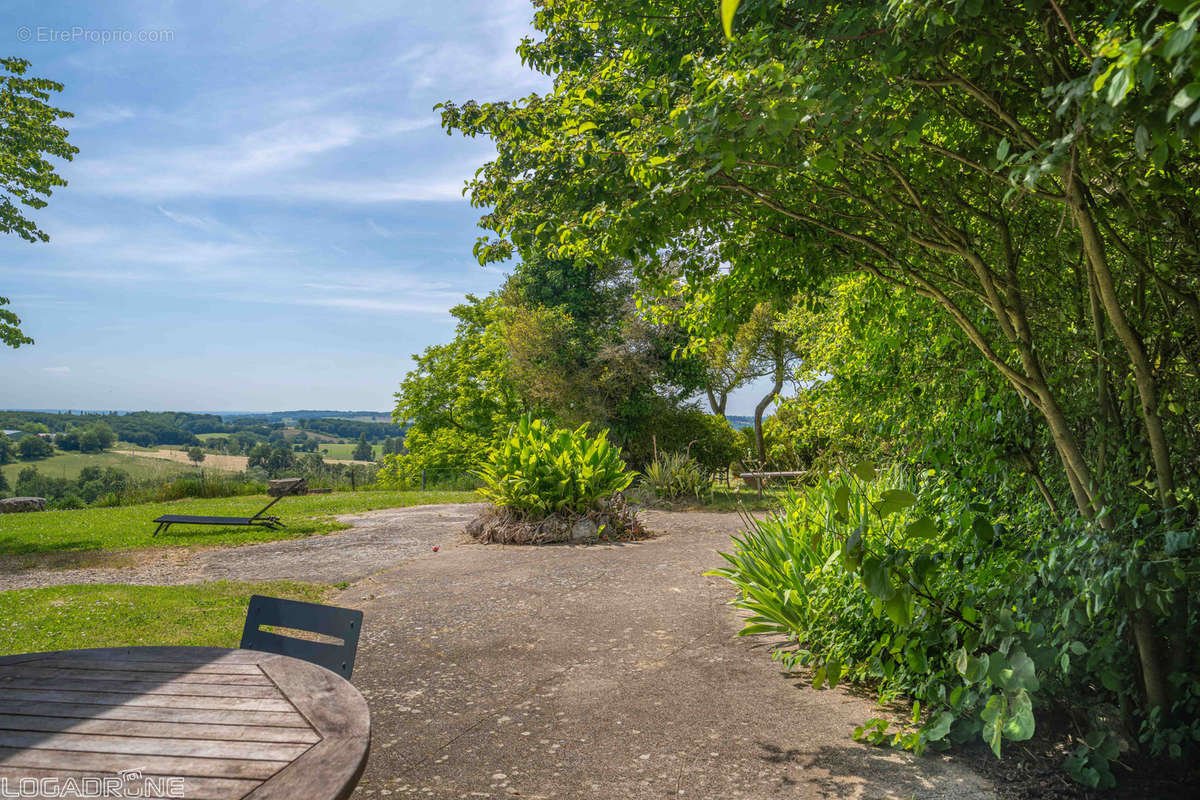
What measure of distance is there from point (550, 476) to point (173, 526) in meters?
6.66

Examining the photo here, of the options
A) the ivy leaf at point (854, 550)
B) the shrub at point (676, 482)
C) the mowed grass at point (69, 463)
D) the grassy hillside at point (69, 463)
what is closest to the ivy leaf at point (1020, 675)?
the ivy leaf at point (854, 550)

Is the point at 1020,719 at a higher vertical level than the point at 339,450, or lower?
higher

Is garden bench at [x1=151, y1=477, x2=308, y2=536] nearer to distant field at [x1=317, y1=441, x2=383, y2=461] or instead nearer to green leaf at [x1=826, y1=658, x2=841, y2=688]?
green leaf at [x1=826, y1=658, x2=841, y2=688]

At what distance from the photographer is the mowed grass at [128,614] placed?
16.3ft

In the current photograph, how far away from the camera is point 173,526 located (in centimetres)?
1139

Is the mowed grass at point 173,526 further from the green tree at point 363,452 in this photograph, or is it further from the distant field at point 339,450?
the distant field at point 339,450

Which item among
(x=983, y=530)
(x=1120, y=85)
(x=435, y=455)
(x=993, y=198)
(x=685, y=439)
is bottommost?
(x=435, y=455)

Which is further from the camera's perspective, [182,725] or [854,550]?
[854,550]

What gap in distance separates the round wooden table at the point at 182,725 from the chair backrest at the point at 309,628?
370 mm

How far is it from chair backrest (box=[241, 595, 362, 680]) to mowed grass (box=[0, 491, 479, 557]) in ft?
24.8

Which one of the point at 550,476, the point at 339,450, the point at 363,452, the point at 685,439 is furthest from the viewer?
the point at 339,450

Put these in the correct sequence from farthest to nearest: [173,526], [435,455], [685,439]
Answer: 1. [435,455]
2. [685,439]
3. [173,526]

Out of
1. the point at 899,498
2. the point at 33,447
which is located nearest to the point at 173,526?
the point at 899,498

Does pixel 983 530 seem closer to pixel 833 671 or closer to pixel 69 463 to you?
pixel 833 671
